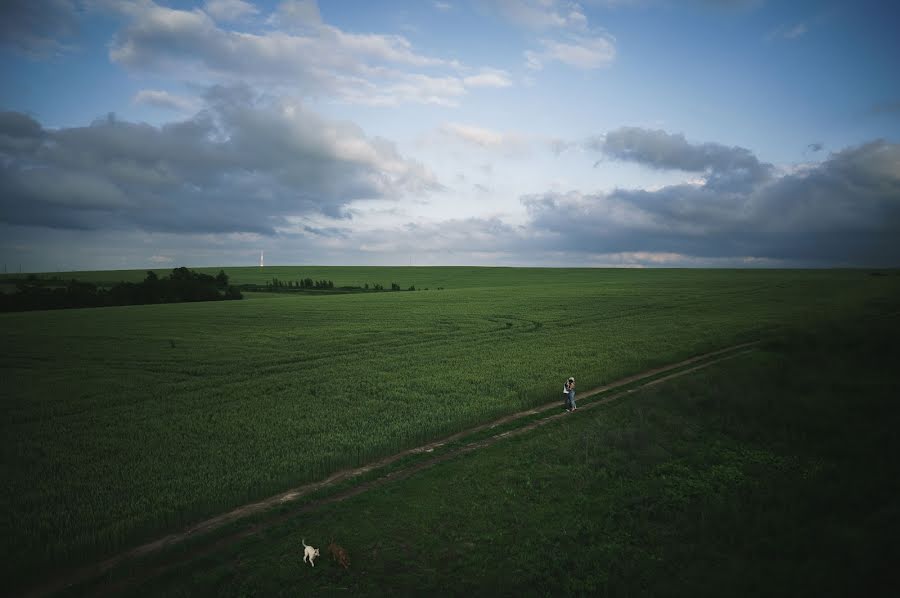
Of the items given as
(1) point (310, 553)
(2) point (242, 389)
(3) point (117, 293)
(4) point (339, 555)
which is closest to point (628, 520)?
(4) point (339, 555)

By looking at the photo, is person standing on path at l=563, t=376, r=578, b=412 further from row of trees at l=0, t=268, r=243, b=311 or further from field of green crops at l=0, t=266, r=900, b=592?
row of trees at l=0, t=268, r=243, b=311

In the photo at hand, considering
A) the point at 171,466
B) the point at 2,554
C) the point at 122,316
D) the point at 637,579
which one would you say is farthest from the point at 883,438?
the point at 122,316

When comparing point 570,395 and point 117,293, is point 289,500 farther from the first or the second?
point 117,293

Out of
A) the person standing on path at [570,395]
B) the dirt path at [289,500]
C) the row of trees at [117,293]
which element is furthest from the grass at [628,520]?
the row of trees at [117,293]

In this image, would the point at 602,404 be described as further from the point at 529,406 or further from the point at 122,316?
the point at 122,316

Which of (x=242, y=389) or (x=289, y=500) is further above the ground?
(x=242, y=389)

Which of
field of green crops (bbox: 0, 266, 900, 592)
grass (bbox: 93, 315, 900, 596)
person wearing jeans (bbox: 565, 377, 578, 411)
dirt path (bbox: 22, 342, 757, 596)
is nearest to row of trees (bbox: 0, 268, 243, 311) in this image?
field of green crops (bbox: 0, 266, 900, 592)

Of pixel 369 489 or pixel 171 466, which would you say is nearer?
pixel 369 489
